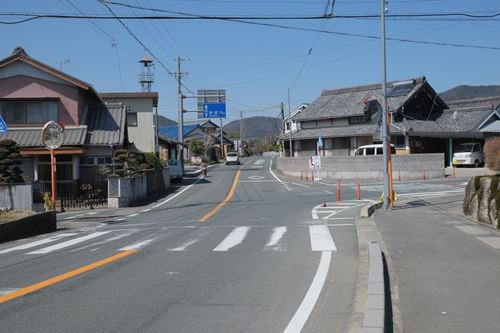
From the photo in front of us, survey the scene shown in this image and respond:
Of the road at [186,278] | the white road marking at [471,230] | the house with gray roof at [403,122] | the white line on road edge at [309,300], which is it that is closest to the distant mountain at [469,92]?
the house with gray roof at [403,122]

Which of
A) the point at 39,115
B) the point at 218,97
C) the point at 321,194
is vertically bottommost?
the point at 321,194

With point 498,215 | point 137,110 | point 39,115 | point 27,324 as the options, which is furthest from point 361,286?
point 137,110

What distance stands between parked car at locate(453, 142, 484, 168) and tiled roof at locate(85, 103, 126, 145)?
27945 mm

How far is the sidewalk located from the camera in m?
6.05

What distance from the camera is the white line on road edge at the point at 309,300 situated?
5.90m

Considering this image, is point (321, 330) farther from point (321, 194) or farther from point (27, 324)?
point (321, 194)

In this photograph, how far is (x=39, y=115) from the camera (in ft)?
102

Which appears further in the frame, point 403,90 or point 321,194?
point 403,90

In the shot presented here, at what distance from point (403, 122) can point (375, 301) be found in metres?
41.6

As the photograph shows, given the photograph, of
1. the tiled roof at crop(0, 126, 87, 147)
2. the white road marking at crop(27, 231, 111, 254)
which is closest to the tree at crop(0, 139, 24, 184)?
the tiled roof at crop(0, 126, 87, 147)

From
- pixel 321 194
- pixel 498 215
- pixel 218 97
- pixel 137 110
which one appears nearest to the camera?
pixel 498 215

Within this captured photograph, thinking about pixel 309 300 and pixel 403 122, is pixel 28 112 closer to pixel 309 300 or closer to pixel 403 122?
pixel 309 300

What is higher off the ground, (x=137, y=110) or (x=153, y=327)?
(x=137, y=110)

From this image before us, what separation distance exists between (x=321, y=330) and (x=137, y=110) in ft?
144
